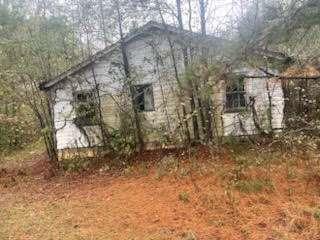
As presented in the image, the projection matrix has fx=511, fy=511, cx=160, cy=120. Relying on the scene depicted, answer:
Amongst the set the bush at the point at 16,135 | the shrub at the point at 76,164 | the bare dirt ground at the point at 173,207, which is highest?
the bush at the point at 16,135

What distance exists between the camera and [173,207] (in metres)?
11.7

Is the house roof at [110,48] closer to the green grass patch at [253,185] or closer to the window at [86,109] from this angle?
the window at [86,109]

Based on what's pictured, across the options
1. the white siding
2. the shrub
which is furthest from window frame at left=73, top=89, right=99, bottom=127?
the shrub

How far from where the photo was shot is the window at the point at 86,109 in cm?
1848

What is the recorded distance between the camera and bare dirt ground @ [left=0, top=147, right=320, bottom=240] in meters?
10.3

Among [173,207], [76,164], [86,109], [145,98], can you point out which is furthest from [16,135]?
[173,207]

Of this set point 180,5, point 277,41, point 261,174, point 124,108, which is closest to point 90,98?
point 124,108

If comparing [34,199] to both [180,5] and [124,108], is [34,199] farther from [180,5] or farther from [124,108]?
[180,5]

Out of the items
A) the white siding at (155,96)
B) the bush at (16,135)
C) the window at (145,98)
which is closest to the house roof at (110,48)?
the white siding at (155,96)

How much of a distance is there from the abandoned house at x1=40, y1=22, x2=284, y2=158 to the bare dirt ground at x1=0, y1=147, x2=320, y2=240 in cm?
258

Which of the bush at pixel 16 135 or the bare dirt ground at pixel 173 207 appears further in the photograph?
the bush at pixel 16 135

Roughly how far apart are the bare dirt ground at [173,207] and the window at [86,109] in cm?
→ 368

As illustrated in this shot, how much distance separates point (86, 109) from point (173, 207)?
7941mm

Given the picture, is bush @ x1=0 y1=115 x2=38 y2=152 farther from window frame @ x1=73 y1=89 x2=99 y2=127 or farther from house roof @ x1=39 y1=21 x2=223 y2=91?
window frame @ x1=73 y1=89 x2=99 y2=127
